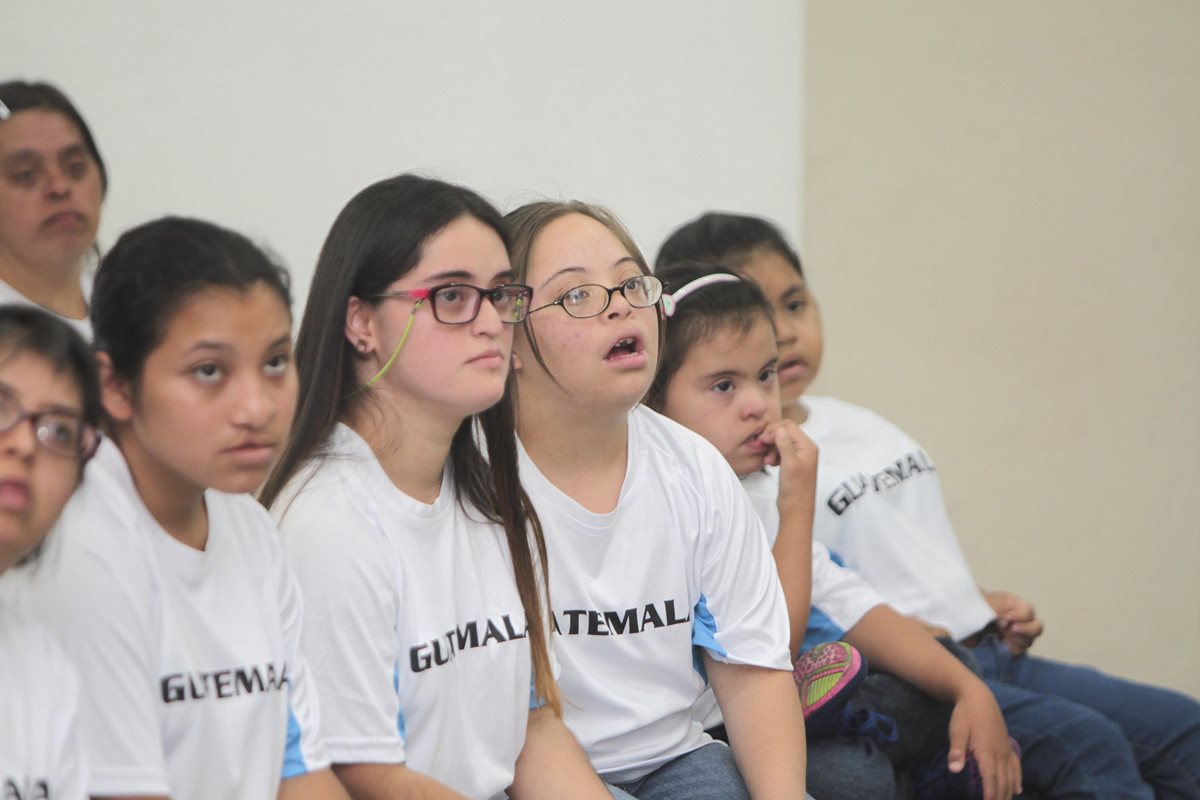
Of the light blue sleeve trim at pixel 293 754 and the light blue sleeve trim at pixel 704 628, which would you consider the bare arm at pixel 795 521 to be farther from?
the light blue sleeve trim at pixel 293 754

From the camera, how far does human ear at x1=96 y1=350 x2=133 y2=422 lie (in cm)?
148

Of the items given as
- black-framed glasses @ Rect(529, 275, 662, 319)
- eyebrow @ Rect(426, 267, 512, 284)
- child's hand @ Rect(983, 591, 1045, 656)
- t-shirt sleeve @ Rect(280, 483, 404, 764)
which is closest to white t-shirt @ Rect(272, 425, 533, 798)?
t-shirt sleeve @ Rect(280, 483, 404, 764)

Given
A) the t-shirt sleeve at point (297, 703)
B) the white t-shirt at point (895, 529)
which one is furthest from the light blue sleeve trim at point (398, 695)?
the white t-shirt at point (895, 529)

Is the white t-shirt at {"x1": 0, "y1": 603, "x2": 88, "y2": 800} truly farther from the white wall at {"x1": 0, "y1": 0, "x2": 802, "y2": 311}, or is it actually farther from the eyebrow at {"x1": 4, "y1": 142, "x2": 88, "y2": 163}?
the white wall at {"x1": 0, "y1": 0, "x2": 802, "y2": 311}

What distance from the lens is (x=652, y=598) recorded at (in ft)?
6.88

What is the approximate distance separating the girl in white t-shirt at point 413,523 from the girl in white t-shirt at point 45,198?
2.66ft

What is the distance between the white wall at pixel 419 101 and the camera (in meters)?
2.86

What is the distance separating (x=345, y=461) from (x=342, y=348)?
0.52ft

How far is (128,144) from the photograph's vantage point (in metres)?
2.86

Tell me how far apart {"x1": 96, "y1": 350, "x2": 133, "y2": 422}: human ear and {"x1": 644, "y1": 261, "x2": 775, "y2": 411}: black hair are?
3.75ft

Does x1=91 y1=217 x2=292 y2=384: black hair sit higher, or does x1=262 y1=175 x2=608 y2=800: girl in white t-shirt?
x1=91 y1=217 x2=292 y2=384: black hair

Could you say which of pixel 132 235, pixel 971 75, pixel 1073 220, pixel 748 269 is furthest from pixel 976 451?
pixel 132 235

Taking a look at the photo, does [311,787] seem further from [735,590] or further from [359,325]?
[735,590]

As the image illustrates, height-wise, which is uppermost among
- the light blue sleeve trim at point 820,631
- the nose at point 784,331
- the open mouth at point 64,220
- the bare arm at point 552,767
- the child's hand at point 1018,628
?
the open mouth at point 64,220
